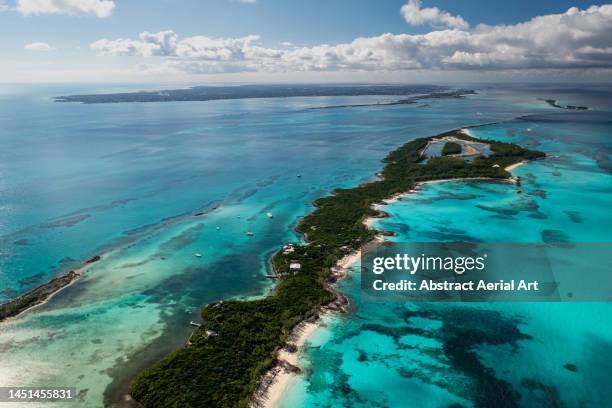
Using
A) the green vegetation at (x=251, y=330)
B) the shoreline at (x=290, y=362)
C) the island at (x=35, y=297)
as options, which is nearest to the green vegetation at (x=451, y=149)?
the green vegetation at (x=251, y=330)

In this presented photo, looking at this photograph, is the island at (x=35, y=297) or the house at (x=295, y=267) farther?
the house at (x=295, y=267)

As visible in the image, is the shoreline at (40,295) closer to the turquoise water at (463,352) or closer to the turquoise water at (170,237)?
the turquoise water at (170,237)

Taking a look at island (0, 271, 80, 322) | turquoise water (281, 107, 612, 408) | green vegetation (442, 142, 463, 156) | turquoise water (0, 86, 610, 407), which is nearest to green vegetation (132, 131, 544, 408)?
turquoise water (0, 86, 610, 407)

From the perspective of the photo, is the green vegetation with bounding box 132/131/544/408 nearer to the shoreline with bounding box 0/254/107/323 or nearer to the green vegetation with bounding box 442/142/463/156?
the shoreline with bounding box 0/254/107/323

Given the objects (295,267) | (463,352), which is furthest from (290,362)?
(295,267)

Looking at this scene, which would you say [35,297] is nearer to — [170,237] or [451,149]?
[170,237]

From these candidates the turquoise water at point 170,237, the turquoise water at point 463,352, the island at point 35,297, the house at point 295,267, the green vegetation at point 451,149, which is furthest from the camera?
the green vegetation at point 451,149
